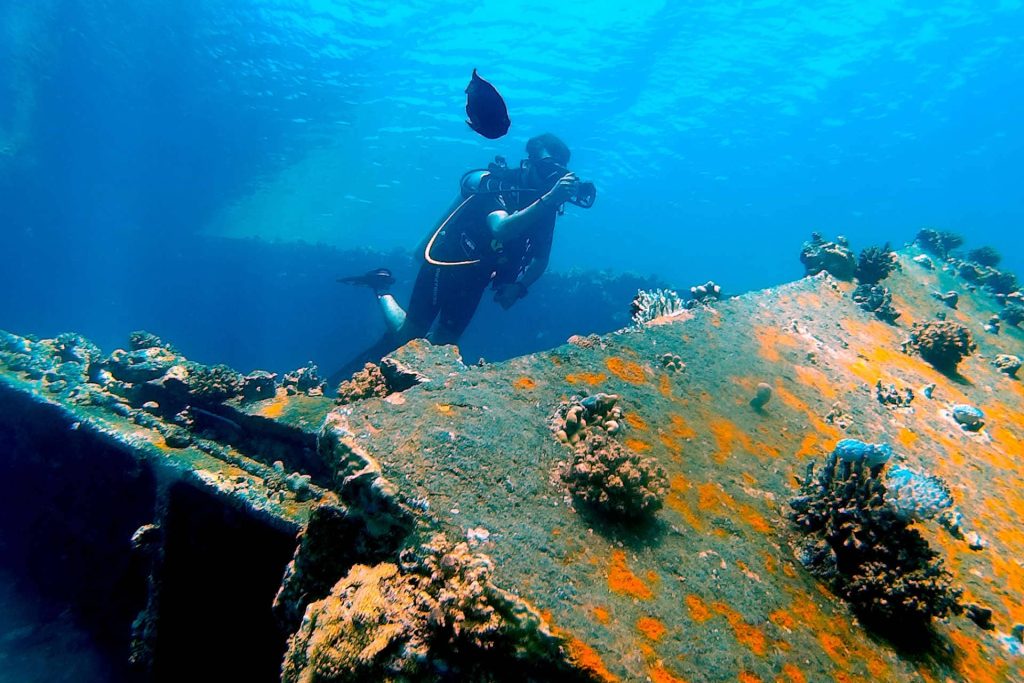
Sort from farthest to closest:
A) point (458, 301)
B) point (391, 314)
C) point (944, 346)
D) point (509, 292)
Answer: point (391, 314) < point (458, 301) < point (509, 292) < point (944, 346)

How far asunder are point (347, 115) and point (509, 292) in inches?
1421

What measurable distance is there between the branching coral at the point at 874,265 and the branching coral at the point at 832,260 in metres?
0.14

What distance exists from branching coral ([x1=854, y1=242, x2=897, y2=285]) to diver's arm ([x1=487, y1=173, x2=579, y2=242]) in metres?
5.76

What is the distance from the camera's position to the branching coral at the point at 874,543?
2791mm

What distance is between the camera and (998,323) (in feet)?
29.9

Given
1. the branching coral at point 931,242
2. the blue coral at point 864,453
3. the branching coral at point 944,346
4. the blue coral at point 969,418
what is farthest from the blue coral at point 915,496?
the branching coral at point 931,242

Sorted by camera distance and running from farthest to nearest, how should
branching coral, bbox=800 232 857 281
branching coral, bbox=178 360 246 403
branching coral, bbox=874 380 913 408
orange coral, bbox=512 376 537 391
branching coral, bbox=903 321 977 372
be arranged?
branching coral, bbox=800 232 857 281
branching coral, bbox=903 321 977 372
branching coral, bbox=178 360 246 403
branching coral, bbox=874 380 913 408
orange coral, bbox=512 376 537 391

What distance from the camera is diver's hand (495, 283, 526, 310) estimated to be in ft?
32.6

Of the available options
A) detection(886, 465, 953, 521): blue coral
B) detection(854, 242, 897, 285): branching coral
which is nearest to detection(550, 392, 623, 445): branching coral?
detection(886, 465, 953, 521): blue coral

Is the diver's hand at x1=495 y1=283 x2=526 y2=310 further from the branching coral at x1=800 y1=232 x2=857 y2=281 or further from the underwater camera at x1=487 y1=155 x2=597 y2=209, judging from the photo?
the branching coral at x1=800 y1=232 x2=857 y2=281

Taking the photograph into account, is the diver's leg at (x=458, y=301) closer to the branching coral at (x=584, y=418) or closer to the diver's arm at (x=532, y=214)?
the diver's arm at (x=532, y=214)

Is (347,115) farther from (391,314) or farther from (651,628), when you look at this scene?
(651,628)

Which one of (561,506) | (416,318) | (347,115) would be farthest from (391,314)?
(347,115)

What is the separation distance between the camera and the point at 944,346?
6973 millimetres
